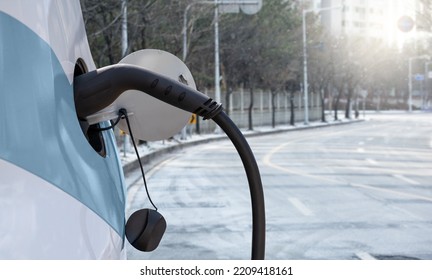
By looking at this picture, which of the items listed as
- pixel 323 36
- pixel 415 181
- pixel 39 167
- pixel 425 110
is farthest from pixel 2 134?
pixel 425 110

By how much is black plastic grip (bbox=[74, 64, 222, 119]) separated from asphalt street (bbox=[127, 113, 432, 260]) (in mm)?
3557

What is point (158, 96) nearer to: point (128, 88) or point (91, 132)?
point (128, 88)

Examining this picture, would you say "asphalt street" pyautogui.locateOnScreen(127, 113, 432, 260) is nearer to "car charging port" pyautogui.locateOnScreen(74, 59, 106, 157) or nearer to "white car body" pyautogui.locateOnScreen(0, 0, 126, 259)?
"car charging port" pyautogui.locateOnScreen(74, 59, 106, 157)

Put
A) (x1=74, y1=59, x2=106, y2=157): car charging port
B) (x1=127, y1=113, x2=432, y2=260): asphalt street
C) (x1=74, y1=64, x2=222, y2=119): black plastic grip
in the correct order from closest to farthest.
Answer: (x1=74, y1=64, x2=222, y2=119): black plastic grip < (x1=74, y1=59, x2=106, y2=157): car charging port < (x1=127, y1=113, x2=432, y2=260): asphalt street

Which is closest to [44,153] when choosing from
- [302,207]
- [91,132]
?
[91,132]

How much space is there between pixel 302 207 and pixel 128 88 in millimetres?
10374

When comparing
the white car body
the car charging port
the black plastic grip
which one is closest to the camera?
the white car body

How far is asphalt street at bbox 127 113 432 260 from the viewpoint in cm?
830

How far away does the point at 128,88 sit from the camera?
1446 millimetres

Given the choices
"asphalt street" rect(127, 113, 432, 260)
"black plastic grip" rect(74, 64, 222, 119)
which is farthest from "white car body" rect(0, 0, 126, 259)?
"asphalt street" rect(127, 113, 432, 260)

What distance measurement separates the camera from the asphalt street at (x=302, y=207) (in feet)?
27.2

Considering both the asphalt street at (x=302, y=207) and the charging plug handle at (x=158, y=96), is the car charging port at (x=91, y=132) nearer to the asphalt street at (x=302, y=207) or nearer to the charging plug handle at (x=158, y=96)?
the charging plug handle at (x=158, y=96)

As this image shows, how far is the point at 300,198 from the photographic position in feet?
42.2

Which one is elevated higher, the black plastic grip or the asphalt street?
the black plastic grip
